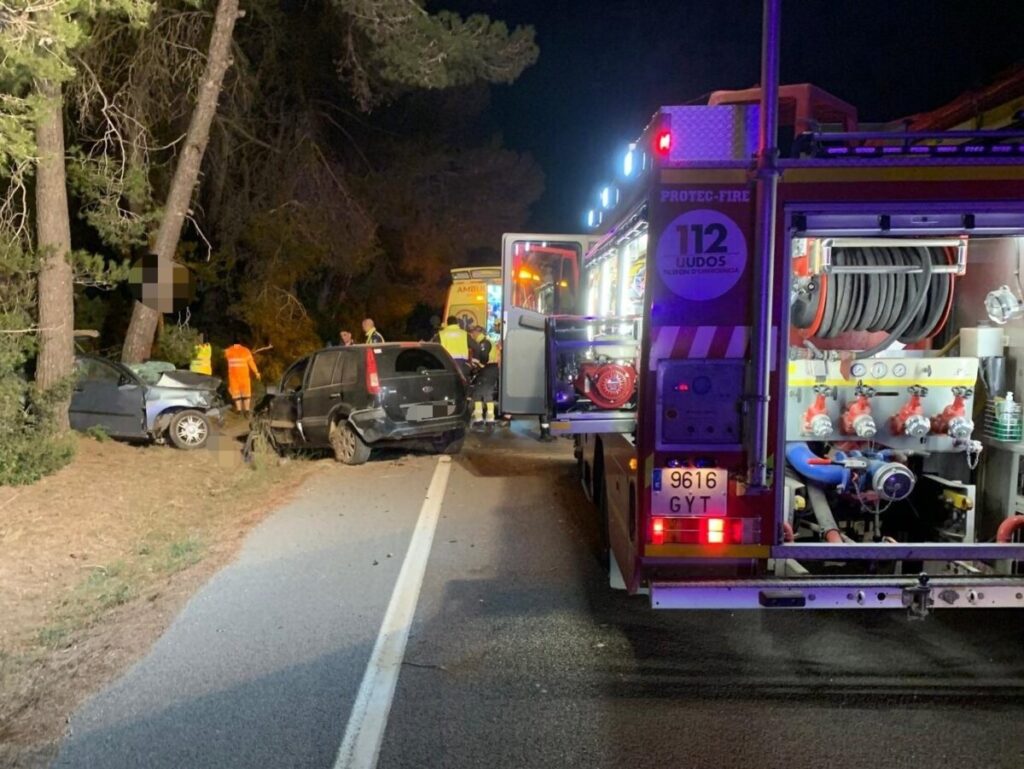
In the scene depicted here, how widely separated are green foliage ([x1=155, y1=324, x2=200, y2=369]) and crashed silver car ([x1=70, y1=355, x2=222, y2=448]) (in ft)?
12.6

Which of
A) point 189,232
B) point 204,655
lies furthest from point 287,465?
point 189,232

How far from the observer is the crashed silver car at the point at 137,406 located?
514 inches

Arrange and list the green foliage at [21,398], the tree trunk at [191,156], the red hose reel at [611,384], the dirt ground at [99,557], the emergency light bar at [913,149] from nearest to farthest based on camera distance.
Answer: the emergency light bar at [913,149]
the dirt ground at [99,557]
the red hose reel at [611,384]
the green foliage at [21,398]
the tree trunk at [191,156]

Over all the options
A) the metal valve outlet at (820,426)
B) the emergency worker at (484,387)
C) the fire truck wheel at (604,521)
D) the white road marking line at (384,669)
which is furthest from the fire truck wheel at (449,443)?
the metal valve outlet at (820,426)

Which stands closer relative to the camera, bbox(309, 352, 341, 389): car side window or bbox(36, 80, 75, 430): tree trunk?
bbox(36, 80, 75, 430): tree trunk

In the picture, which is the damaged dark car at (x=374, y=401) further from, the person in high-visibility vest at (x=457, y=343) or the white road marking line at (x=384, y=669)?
the white road marking line at (x=384, y=669)

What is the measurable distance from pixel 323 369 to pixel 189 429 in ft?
8.33

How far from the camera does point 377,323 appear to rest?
36.6m

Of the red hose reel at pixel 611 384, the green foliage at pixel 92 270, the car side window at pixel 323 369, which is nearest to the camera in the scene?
the red hose reel at pixel 611 384

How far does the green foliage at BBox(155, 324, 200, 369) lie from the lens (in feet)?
56.7

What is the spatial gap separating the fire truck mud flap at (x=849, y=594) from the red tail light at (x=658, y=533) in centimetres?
22

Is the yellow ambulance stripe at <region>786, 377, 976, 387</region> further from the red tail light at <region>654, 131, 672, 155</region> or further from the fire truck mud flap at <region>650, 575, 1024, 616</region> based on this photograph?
the red tail light at <region>654, 131, 672, 155</region>

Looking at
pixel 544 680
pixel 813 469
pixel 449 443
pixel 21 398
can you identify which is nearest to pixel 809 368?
pixel 813 469

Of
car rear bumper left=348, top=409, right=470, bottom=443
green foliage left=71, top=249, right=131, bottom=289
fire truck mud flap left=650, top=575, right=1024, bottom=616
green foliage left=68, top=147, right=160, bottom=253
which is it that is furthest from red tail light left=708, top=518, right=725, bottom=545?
green foliage left=68, top=147, right=160, bottom=253
